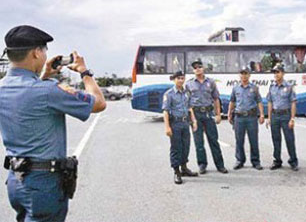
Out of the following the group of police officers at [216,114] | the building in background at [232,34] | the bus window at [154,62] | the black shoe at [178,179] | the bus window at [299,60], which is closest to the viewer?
the black shoe at [178,179]

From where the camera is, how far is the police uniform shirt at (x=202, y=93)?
6.95 metres

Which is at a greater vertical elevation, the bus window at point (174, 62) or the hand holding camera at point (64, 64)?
the bus window at point (174, 62)

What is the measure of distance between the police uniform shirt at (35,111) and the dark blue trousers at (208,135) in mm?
4615

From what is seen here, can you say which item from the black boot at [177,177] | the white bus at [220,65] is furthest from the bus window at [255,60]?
the black boot at [177,177]

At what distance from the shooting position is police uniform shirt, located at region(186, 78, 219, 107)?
22.8 ft

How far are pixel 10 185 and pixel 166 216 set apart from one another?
2.49 meters

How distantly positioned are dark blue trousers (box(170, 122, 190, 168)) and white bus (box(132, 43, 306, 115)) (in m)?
9.76

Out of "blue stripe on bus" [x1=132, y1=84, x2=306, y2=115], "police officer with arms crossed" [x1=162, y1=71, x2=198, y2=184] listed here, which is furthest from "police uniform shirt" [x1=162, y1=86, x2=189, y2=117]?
"blue stripe on bus" [x1=132, y1=84, x2=306, y2=115]

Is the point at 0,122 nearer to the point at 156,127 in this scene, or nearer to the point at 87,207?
the point at 87,207

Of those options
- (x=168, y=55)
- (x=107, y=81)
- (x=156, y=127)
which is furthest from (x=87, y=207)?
(x=107, y=81)

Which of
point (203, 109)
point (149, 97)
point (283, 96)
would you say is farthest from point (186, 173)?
point (149, 97)

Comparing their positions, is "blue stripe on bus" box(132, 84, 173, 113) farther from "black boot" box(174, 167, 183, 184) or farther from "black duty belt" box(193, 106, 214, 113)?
"black boot" box(174, 167, 183, 184)

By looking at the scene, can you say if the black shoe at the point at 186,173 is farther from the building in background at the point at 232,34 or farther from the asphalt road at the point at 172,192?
the building in background at the point at 232,34

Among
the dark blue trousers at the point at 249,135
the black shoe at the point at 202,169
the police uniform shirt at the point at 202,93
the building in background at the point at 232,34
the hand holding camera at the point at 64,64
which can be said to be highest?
the building in background at the point at 232,34
